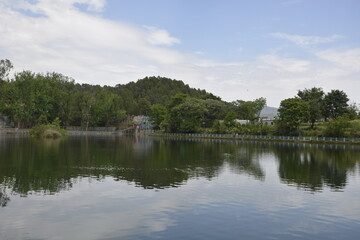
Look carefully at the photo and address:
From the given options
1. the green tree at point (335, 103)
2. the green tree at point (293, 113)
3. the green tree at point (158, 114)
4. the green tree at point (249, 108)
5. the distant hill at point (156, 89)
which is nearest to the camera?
the green tree at point (293, 113)

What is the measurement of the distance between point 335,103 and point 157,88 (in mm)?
99607

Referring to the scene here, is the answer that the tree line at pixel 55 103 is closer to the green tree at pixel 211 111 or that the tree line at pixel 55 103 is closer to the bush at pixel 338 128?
the green tree at pixel 211 111

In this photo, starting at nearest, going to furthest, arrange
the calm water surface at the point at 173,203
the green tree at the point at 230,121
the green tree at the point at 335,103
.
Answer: the calm water surface at the point at 173,203, the green tree at the point at 335,103, the green tree at the point at 230,121

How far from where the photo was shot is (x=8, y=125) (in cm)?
10075

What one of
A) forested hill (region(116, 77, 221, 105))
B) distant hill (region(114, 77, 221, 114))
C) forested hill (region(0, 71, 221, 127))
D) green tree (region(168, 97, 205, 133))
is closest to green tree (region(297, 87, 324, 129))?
green tree (region(168, 97, 205, 133))

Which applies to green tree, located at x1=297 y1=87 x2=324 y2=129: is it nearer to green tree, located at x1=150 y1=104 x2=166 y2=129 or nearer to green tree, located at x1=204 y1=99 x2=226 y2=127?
green tree, located at x1=204 y1=99 x2=226 y2=127

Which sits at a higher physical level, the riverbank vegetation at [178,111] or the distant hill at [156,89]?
the distant hill at [156,89]

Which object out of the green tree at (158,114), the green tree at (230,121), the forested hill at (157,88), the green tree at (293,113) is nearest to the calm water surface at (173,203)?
the green tree at (293,113)

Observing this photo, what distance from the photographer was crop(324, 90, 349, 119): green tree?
86006mm

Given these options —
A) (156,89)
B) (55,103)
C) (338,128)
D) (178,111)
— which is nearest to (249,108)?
(178,111)

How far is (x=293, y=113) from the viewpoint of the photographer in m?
73.3

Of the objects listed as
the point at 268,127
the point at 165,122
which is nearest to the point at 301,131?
the point at 268,127

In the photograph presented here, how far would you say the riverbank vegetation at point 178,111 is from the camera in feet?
244

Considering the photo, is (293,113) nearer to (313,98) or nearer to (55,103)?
(313,98)
